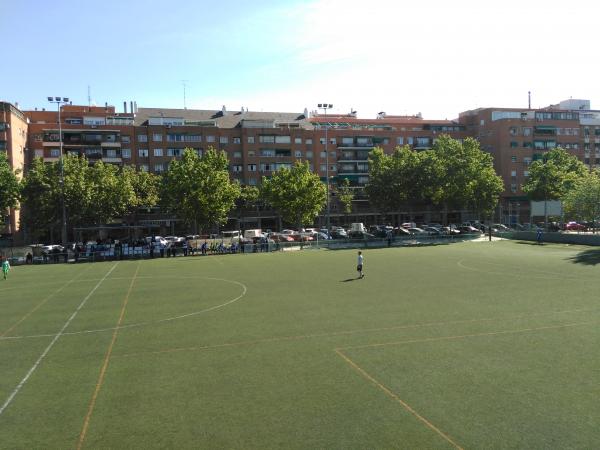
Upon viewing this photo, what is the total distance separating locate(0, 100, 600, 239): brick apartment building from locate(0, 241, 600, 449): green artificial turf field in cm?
6362

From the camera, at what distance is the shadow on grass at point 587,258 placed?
35541 mm

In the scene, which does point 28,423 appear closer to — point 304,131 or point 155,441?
point 155,441

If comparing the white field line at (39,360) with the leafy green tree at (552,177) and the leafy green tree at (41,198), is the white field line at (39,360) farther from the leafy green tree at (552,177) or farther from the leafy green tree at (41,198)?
the leafy green tree at (552,177)

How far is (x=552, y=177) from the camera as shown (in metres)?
79.6

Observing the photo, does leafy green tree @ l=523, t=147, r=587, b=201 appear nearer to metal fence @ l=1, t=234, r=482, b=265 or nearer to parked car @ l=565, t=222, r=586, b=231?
parked car @ l=565, t=222, r=586, b=231

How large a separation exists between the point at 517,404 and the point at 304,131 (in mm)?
89162

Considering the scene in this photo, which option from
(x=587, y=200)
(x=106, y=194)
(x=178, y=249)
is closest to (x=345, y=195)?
(x=587, y=200)

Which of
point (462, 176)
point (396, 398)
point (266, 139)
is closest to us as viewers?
point (396, 398)

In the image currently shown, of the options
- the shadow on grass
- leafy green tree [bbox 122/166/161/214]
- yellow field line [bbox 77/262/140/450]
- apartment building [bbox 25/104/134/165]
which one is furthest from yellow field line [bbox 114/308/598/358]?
apartment building [bbox 25/104/134/165]

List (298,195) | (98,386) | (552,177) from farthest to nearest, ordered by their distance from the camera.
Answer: (552,177) < (298,195) < (98,386)

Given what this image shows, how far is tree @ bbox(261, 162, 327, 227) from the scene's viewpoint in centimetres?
6650

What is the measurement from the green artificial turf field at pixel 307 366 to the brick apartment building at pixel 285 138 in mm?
63618

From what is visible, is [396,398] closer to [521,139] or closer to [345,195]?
[345,195]

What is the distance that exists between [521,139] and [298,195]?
6231 cm
